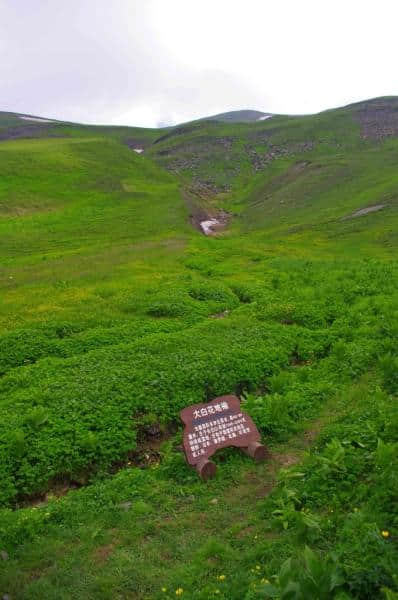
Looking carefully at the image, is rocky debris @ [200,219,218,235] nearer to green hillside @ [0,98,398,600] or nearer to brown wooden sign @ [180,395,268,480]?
green hillside @ [0,98,398,600]

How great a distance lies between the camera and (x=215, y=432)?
14109 mm

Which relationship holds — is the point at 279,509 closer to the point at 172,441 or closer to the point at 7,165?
the point at 172,441

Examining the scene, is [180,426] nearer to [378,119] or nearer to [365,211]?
[365,211]

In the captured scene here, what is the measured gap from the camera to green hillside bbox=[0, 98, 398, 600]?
→ 973 cm

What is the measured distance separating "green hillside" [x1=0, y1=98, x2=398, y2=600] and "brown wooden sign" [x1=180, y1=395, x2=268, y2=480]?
0.41 m

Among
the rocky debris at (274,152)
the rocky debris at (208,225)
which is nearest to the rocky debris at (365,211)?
the rocky debris at (208,225)

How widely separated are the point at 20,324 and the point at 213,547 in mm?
17576

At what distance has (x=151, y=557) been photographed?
1045cm

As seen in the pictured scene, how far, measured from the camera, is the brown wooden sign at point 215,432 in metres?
13.5

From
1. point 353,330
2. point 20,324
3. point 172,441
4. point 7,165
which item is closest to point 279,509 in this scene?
point 172,441

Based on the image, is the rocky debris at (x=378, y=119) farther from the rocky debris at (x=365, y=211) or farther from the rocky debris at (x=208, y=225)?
the rocky debris at (x=365, y=211)

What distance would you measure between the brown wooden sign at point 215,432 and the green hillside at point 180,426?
413 mm

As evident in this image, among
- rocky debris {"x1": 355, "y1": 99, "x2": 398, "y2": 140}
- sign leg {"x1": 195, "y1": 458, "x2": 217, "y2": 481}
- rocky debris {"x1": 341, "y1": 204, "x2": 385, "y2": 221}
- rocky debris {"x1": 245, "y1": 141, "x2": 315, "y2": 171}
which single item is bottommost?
sign leg {"x1": 195, "y1": 458, "x2": 217, "y2": 481}

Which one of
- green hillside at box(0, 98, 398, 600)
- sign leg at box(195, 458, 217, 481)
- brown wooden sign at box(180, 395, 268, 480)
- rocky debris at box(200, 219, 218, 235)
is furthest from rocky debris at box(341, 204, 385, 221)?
sign leg at box(195, 458, 217, 481)
